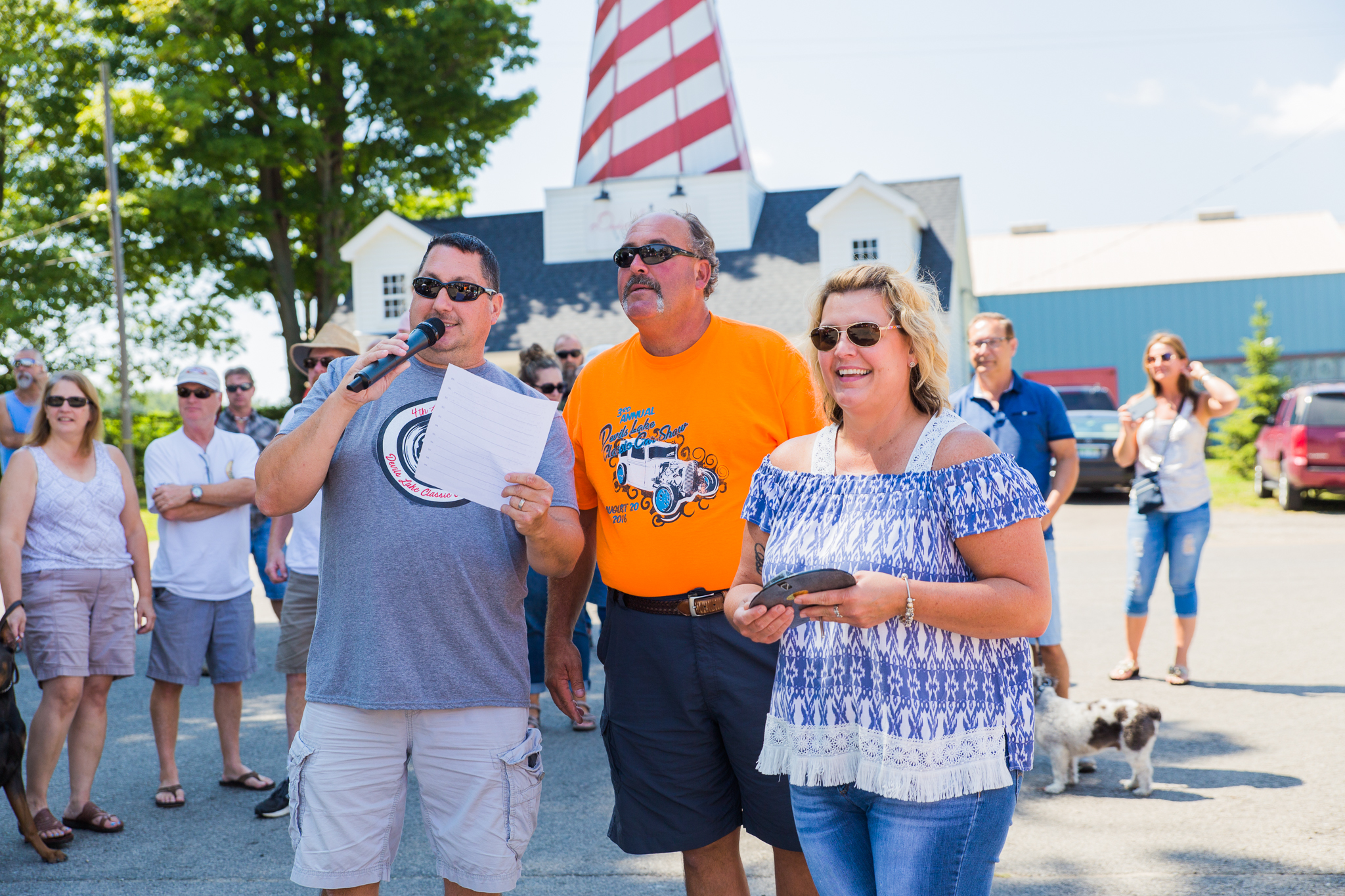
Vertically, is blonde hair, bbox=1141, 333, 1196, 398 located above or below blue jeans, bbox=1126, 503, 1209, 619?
above

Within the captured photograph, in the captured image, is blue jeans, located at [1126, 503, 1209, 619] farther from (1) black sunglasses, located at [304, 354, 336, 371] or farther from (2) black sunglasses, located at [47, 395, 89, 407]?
(2) black sunglasses, located at [47, 395, 89, 407]

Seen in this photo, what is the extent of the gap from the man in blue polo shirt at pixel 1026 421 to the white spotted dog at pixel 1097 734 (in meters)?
0.67

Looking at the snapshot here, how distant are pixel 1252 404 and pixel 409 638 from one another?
84.1 feet

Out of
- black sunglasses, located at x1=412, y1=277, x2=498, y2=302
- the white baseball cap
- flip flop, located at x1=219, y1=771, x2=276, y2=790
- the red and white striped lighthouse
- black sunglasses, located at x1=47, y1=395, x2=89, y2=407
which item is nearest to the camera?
black sunglasses, located at x1=412, y1=277, x2=498, y2=302

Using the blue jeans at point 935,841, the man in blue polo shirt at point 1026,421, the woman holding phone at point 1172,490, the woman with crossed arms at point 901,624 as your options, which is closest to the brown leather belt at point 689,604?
the woman with crossed arms at point 901,624

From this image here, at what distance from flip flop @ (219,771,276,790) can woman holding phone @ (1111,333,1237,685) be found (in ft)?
16.9

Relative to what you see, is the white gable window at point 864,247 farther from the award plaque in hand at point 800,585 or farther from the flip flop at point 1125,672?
the award plaque in hand at point 800,585

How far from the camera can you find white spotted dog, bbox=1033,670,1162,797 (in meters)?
4.78

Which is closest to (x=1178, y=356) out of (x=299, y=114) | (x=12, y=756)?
(x=12, y=756)

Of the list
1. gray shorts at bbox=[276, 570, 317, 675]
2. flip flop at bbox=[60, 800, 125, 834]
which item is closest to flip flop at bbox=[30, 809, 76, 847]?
flip flop at bbox=[60, 800, 125, 834]

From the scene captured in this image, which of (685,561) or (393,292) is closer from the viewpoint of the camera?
(685,561)

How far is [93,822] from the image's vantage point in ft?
15.5

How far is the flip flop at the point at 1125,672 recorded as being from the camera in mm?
6801

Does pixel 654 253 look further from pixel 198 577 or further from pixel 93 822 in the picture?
pixel 93 822
